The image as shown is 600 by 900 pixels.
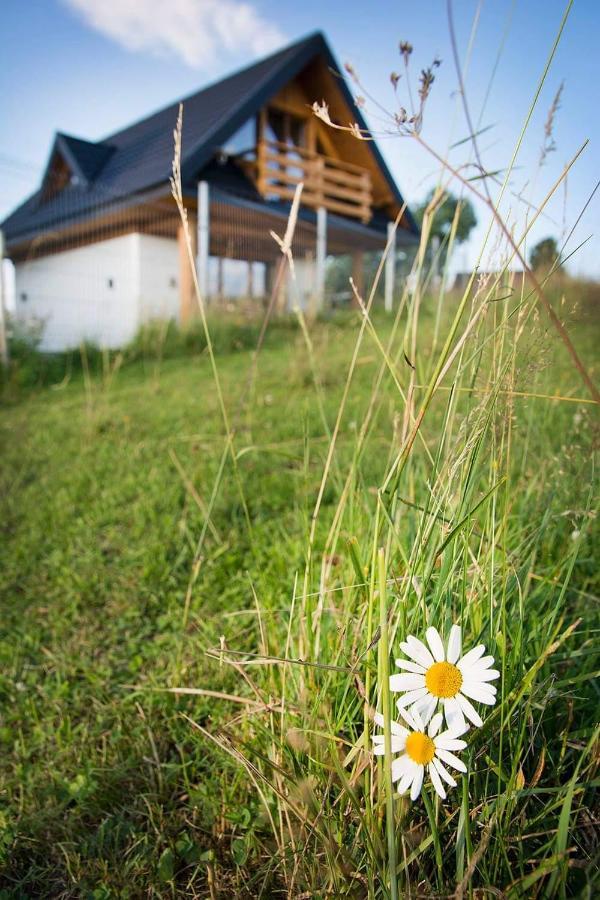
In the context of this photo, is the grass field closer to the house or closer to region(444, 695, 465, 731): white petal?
region(444, 695, 465, 731): white petal

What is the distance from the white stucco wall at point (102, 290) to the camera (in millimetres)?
7816

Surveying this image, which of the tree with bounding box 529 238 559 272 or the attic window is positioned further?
the attic window

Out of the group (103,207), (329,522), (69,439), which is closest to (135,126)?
(103,207)

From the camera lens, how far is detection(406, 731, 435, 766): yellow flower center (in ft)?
2.03

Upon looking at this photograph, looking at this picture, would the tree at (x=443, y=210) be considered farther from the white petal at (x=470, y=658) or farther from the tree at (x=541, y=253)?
the white petal at (x=470, y=658)

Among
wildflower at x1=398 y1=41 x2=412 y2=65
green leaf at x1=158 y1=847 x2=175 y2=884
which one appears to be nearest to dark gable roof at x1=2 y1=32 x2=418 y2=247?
wildflower at x1=398 y1=41 x2=412 y2=65

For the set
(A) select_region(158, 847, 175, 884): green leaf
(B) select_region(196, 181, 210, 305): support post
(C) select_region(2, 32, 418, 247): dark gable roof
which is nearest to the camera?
(A) select_region(158, 847, 175, 884): green leaf

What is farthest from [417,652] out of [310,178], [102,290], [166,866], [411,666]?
[310,178]

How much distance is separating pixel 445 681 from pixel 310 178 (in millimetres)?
12066

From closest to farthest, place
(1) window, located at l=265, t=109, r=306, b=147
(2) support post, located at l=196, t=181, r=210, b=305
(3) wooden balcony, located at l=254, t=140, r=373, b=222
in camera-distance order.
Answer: (2) support post, located at l=196, t=181, r=210, b=305, (3) wooden balcony, located at l=254, t=140, r=373, b=222, (1) window, located at l=265, t=109, r=306, b=147

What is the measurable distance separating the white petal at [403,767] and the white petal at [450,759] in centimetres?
3

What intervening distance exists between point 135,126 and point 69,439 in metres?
13.1

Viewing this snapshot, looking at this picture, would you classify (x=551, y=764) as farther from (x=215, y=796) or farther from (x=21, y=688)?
(x=21, y=688)

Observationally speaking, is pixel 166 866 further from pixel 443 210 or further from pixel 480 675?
pixel 443 210
